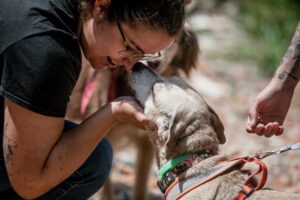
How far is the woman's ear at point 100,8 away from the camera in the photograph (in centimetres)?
188

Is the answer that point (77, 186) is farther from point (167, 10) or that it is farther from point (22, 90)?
point (167, 10)

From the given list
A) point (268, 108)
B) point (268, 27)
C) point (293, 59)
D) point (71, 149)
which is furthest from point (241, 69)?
point (71, 149)

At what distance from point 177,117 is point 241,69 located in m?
4.64

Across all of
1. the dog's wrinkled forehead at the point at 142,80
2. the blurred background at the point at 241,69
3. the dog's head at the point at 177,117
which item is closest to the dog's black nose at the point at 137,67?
the dog's wrinkled forehead at the point at 142,80

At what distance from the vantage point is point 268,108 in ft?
8.00

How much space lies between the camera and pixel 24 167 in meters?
1.88

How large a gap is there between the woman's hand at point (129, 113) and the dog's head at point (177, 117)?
0.10m

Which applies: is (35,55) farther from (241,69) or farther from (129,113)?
(241,69)

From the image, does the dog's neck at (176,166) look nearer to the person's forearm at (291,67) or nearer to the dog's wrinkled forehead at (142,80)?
the dog's wrinkled forehead at (142,80)

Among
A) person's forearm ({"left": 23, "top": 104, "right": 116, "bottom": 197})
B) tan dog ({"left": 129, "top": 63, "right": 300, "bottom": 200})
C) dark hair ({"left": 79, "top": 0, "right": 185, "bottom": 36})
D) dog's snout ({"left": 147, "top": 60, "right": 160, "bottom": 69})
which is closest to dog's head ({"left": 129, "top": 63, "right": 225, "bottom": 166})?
tan dog ({"left": 129, "top": 63, "right": 300, "bottom": 200})

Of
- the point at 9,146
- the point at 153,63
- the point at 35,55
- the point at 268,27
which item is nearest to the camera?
the point at 35,55

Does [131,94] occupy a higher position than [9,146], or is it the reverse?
[9,146]

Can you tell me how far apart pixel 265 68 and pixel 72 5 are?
4915 mm

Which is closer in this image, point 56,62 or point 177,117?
point 56,62
